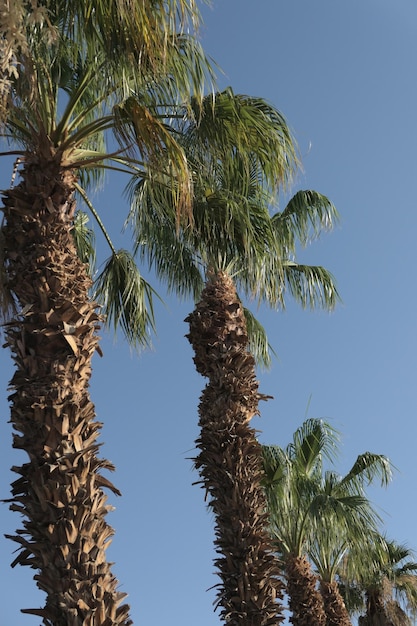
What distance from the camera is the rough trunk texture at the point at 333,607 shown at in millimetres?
18609

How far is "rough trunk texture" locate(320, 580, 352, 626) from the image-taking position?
1861cm

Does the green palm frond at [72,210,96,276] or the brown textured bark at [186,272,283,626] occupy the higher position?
the green palm frond at [72,210,96,276]

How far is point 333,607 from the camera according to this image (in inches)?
744

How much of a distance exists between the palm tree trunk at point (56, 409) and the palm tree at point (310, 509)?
27.2 ft

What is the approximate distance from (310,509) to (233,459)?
5046 mm

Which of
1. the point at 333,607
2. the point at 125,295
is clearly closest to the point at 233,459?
the point at 125,295

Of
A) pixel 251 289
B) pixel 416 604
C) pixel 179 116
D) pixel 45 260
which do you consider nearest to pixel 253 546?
pixel 251 289

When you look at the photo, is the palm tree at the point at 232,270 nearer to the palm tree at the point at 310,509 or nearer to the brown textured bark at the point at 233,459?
the brown textured bark at the point at 233,459

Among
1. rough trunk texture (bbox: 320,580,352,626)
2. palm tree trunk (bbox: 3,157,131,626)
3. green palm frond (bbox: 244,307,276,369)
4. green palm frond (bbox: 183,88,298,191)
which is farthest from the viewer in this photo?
rough trunk texture (bbox: 320,580,352,626)

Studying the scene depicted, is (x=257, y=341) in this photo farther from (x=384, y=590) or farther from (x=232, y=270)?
(x=384, y=590)

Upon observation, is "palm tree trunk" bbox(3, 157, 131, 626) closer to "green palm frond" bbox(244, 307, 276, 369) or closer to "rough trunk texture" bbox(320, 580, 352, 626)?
"green palm frond" bbox(244, 307, 276, 369)

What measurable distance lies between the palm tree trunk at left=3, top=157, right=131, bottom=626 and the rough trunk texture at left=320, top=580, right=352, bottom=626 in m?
13.6

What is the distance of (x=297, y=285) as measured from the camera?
14.1 meters

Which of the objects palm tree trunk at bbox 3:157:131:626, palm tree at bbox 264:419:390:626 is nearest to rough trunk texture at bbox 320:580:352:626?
palm tree at bbox 264:419:390:626
